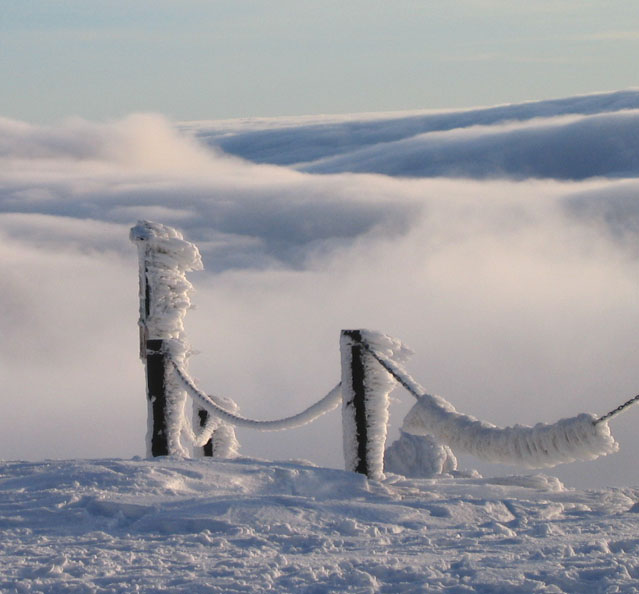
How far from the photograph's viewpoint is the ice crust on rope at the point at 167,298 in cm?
736

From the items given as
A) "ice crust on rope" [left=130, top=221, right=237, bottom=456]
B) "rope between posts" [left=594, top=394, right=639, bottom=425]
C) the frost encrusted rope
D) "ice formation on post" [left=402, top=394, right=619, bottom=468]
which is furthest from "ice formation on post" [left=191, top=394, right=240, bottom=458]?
"rope between posts" [left=594, top=394, right=639, bottom=425]

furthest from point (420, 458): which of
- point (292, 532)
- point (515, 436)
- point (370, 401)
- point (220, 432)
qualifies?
point (292, 532)

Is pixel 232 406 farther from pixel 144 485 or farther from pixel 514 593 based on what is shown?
pixel 514 593

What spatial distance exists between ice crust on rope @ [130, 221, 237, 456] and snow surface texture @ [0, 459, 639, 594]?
1.09 meters

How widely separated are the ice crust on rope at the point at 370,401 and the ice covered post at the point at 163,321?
167cm

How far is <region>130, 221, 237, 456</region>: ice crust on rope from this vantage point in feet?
24.2

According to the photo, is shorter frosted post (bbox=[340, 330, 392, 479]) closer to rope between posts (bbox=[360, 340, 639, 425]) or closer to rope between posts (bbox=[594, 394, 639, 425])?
rope between posts (bbox=[360, 340, 639, 425])

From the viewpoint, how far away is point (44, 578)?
12.9ft

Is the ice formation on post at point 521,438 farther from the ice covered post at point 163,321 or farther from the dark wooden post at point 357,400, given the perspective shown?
the ice covered post at point 163,321

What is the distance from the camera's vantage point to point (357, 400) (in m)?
6.24

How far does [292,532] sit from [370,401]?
5.49 feet

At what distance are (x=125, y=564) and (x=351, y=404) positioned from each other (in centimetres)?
241

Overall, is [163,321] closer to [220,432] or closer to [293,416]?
[293,416]

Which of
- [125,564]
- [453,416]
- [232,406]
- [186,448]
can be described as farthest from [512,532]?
[232,406]
